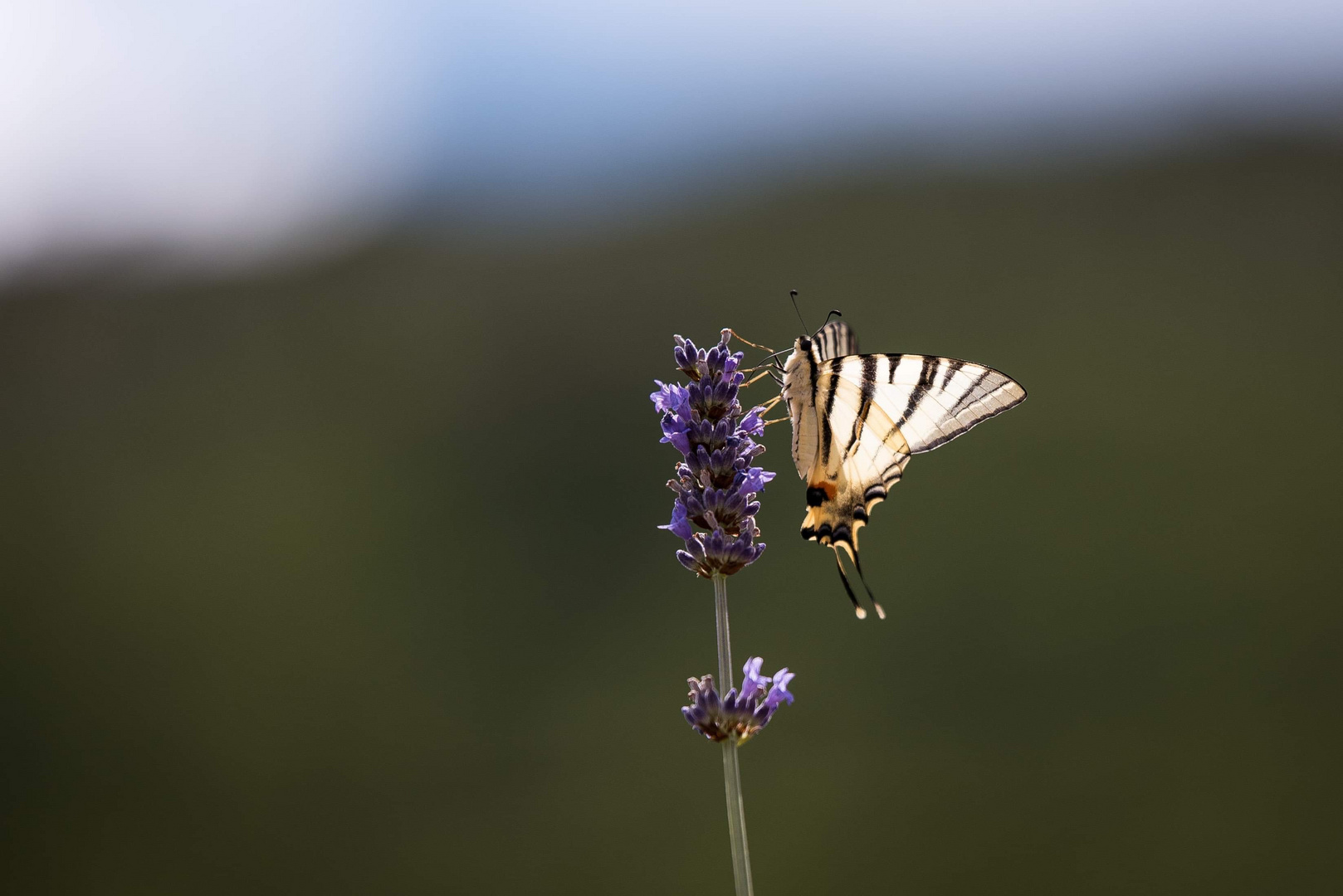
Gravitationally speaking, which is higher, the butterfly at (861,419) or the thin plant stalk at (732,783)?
the butterfly at (861,419)

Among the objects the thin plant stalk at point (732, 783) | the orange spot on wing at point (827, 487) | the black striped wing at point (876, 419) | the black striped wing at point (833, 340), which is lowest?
the thin plant stalk at point (732, 783)

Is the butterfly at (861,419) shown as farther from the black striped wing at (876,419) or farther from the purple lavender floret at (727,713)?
the purple lavender floret at (727,713)

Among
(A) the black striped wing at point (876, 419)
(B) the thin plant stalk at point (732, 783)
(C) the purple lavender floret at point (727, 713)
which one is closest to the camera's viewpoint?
(B) the thin plant stalk at point (732, 783)

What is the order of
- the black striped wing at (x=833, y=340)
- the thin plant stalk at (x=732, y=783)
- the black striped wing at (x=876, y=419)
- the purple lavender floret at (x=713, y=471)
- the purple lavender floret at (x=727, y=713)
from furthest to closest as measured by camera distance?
the black striped wing at (x=833, y=340)
the black striped wing at (x=876, y=419)
the purple lavender floret at (x=713, y=471)
the purple lavender floret at (x=727, y=713)
the thin plant stalk at (x=732, y=783)

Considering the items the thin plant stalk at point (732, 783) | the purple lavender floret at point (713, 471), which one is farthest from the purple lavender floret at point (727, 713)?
the purple lavender floret at point (713, 471)

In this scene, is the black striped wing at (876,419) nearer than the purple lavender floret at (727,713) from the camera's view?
No

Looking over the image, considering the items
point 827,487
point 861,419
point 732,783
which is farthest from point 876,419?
point 732,783

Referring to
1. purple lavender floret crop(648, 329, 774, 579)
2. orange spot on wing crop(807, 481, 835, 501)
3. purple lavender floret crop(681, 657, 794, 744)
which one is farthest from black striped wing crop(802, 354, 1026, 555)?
purple lavender floret crop(681, 657, 794, 744)

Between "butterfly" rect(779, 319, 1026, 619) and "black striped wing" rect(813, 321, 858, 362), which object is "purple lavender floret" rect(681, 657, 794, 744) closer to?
"butterfly" rect(779, 319, 1026, 619)

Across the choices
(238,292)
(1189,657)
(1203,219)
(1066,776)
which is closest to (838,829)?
(1066,776)

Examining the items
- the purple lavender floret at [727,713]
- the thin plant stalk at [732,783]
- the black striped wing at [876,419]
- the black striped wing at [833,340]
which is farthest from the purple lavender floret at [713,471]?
the black striped wing at [833,340]
